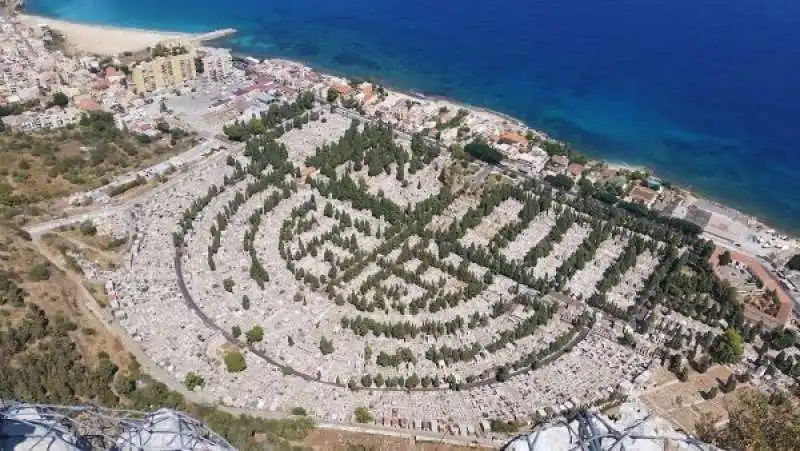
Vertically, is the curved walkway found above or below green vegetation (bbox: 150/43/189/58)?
below

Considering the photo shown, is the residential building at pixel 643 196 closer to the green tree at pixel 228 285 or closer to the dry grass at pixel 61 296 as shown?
the green tree at pixel 228 285

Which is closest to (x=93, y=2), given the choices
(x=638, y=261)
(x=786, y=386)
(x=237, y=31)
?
(x=237, y=31)

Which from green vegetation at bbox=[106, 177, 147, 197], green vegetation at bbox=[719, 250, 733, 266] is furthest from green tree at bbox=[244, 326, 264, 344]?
green vegetation at bbox=[719, 250, 733, 266]

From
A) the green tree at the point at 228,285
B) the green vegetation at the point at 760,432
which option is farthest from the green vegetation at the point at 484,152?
the green vegetation at the point at 760,432

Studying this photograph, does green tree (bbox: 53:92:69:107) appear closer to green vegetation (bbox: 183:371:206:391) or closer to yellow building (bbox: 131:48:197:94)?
yellow building (bbox: 131:48:197:94)

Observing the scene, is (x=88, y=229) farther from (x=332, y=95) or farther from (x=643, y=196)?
(x=643, y=196)

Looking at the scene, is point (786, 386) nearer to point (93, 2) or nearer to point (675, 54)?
point (675, 54)
